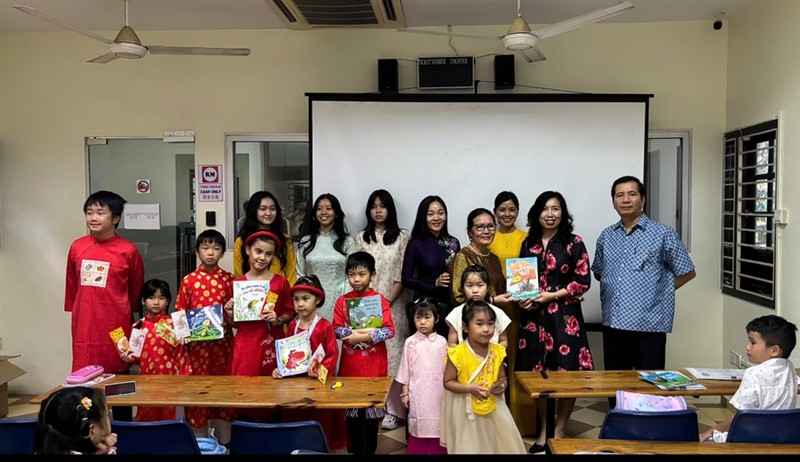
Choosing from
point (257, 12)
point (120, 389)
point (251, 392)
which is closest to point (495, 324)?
point (251, 392)

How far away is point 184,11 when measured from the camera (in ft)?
13.9

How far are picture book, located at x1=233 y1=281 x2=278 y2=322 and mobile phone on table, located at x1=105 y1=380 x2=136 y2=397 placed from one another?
602 mm

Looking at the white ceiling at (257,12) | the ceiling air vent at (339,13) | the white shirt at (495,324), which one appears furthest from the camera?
the white ceiling at (257,12)

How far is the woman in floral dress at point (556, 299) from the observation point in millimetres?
3258

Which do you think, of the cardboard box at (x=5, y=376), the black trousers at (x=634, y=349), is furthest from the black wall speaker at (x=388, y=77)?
the cardboard box at (x=5, y=376)

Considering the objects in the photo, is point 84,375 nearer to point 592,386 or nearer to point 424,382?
point 424,382

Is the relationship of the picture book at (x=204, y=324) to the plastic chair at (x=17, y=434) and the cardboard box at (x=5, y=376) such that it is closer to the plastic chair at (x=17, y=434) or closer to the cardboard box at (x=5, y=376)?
the plastic chair at (x=17, y=434)

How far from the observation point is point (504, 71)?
4418mm

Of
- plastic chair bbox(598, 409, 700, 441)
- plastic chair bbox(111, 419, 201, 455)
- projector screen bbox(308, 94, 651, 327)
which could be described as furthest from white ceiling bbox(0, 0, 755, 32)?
plastic chair bbox(598, 409, 700, 441)

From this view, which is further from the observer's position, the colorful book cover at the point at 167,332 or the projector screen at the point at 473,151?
the projector screen at the point at 473,151

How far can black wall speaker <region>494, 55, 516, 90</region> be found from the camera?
4.41 meters

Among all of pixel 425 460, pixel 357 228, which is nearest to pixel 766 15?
pixel 357 228

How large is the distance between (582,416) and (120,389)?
10.1ft

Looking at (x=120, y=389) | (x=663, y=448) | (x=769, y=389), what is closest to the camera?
(x=663, y=448)
